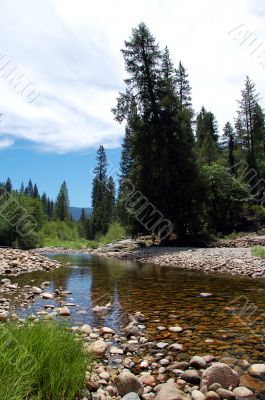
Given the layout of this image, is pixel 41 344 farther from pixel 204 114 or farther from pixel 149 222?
pixel 204 114

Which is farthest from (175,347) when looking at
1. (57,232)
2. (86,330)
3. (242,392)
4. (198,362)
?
(57,232)

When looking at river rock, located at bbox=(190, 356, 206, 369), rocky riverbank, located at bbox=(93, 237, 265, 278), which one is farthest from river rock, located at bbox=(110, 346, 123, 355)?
rocky riverbank, located at bbox=(93, 237, 265, 278)

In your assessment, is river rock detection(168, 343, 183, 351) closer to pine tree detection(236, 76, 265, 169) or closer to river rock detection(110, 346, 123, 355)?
river rock detection(110, 346, 123, 355)

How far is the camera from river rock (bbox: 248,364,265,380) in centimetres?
462

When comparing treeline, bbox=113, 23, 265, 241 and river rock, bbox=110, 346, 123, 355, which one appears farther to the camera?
treeline, bbox=113, 23, 265, 241

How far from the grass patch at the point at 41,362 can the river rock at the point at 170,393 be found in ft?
2.58

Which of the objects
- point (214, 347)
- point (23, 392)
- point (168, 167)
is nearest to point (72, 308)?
point (214, 347)

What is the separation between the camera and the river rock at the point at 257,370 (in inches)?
182

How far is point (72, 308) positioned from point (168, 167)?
18.1 metres

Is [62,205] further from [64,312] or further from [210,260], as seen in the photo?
[64,312]

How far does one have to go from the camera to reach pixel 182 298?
9477mm

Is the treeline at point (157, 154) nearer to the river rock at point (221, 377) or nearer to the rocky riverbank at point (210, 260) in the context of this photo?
the rocky riverbank at point (210, 260)

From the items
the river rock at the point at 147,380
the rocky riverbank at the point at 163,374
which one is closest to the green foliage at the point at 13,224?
the rocky riverbank at the point at 163,374

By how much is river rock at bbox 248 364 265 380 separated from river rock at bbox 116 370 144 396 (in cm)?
148
